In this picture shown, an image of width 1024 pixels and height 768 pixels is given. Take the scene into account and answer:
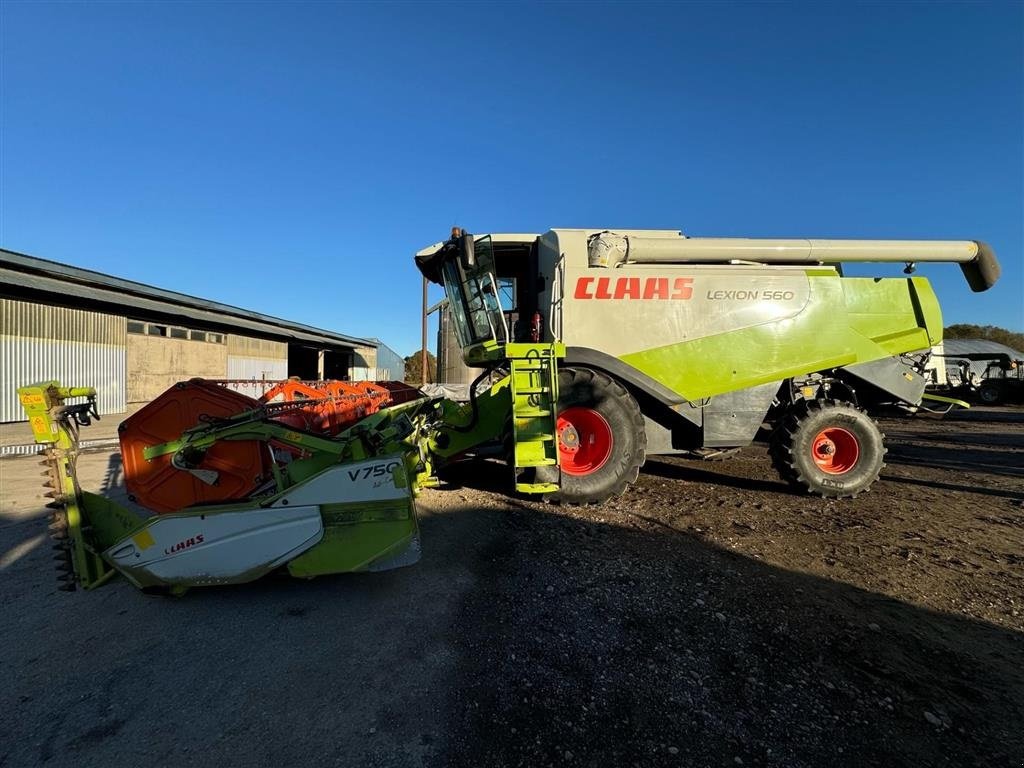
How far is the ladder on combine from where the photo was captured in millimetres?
4695

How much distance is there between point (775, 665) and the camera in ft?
7.97

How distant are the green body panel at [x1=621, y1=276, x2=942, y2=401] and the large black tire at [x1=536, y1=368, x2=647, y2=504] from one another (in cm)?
63

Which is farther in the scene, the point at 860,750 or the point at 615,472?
the point at 615,472

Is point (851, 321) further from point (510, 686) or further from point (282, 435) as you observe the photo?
point (282, 435)

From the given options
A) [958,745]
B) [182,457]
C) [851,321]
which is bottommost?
[958,745]

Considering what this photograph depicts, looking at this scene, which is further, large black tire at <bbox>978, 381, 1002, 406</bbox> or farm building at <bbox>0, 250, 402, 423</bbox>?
large black tire at <bbox>978, 381, 1002, 406</bbox>

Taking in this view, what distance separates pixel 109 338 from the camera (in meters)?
15.2

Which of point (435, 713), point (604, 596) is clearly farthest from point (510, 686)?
point (604, 596)

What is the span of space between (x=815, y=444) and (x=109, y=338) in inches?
749

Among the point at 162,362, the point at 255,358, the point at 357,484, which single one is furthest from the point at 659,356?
the point at 255,358

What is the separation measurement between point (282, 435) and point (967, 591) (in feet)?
15.8

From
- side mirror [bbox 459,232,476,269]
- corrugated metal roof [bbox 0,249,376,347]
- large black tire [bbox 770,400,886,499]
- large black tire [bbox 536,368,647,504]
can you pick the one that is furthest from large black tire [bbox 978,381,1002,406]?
corrugated metal roof [bbox 0,249,376,347]

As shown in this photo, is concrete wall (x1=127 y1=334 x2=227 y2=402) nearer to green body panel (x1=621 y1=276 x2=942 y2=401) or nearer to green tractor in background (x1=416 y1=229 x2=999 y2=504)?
green tractor in background (x1=416 y1=229 x2=999 y2=504)

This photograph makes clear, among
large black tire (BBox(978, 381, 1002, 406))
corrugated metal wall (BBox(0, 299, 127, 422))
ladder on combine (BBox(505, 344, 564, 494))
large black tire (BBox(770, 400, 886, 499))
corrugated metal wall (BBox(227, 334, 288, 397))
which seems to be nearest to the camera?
ladder on combine (BBox(505, 344, 564, 494))
